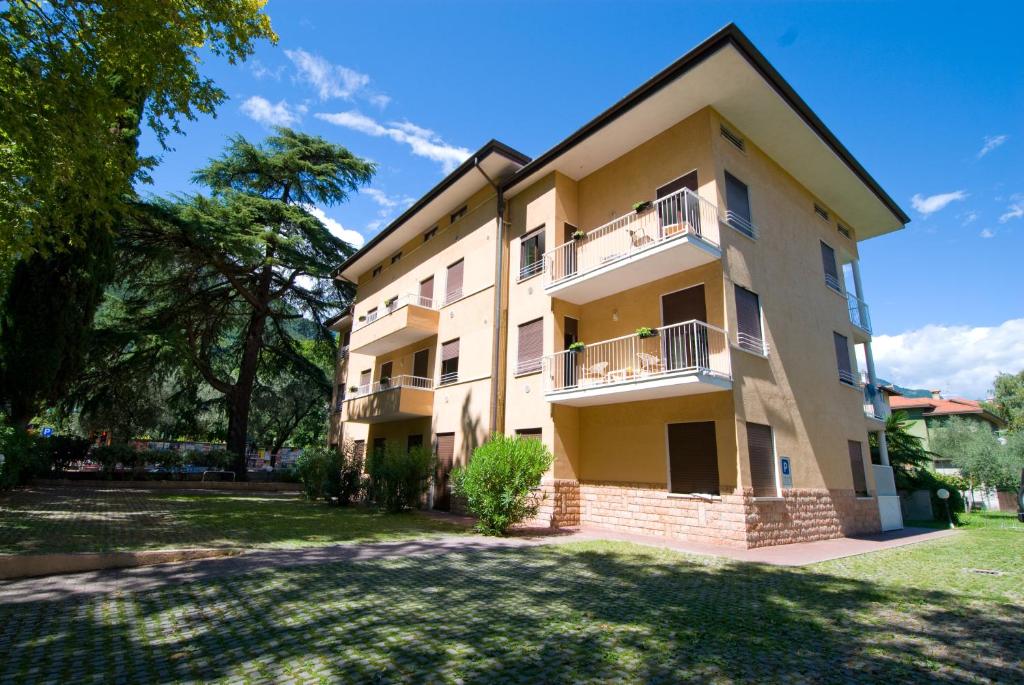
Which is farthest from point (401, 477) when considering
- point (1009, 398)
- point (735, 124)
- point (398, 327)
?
point (1009, 398)

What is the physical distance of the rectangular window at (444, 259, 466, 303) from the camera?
58.4ft

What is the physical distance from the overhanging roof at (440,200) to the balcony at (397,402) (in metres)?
6.19

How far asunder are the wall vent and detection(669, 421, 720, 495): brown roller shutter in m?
7.18

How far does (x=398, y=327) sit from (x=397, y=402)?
2843mm

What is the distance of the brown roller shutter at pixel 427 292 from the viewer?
1955cm

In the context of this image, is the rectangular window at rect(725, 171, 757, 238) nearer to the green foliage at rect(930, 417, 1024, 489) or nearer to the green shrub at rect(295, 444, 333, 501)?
the green shrub at rect(295, 444, 333, 501)

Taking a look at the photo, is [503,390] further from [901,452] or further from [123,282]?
[123,282]

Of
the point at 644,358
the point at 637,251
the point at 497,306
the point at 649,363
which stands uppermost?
the point at 637,251

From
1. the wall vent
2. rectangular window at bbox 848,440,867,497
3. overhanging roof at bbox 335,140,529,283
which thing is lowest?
rectangular window at bbox 848,440,867,497

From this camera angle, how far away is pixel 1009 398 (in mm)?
39031

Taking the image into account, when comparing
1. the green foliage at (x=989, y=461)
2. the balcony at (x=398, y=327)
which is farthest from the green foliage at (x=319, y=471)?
the green foliage at (x=989, y=461)

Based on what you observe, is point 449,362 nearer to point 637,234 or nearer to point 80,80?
point 637,234

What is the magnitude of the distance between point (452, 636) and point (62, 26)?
11.4 m

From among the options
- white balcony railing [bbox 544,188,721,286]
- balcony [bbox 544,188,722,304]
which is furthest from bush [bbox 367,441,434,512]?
white balcony railing [bbox 544,188,721,286]
